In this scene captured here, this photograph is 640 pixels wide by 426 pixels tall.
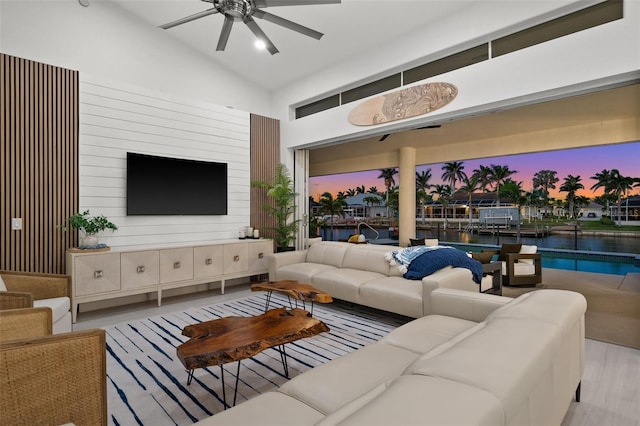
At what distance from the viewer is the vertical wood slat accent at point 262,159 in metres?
5.91

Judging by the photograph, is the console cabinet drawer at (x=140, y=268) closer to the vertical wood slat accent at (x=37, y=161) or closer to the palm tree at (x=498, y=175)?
the vertical wood slat accent at (x=37, y=161)

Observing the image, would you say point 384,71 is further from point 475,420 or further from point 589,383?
point 475,420

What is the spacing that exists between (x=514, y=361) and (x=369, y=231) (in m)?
6.99

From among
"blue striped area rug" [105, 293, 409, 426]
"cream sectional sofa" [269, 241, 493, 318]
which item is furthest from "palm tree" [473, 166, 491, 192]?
"blue striped area rug" [105, 293, 409, 426]

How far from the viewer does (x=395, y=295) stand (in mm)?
3342

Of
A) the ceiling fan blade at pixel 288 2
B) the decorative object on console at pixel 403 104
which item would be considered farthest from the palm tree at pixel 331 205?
the ceiling fan blade at pixel 288 2

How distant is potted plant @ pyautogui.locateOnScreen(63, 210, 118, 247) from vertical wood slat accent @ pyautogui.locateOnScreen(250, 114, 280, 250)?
2329 millimetres

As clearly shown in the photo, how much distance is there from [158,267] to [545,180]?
7.40 m

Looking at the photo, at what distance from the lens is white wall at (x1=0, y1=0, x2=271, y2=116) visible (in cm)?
378

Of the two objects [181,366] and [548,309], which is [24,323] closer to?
[181,366]

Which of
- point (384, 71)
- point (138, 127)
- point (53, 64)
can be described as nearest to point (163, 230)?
point (138, 127)

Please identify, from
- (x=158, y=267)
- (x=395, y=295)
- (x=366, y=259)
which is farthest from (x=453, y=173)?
(x=158, y=267)

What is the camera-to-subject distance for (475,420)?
0.75 meters

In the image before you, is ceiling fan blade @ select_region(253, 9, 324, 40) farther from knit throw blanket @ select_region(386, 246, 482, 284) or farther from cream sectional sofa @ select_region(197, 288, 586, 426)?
cream sectional sofa @ select_region(197, 288, 586, 426)
